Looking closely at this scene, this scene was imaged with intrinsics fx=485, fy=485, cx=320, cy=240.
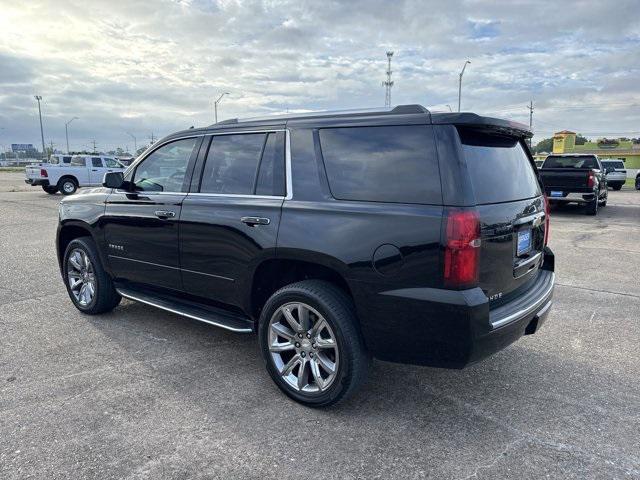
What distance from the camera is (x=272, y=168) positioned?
11.4 ft

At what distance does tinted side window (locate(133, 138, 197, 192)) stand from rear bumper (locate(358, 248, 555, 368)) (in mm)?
2104

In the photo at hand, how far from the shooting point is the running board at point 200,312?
143 inches

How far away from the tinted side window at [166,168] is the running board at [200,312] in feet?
3.14

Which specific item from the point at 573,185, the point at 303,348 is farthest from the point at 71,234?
the point at 573,185

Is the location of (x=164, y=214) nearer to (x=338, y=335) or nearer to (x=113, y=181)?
(x=113, y=181)

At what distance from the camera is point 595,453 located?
2699 millimetres

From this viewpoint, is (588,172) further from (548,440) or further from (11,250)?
(11,250)

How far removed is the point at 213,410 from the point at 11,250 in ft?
23.5

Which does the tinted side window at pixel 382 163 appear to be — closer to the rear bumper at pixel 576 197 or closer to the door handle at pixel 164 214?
the door handle at pixel 164 214

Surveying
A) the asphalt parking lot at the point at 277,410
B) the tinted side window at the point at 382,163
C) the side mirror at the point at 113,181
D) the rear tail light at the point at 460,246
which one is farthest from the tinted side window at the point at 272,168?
the side mirror at the point at 113,181

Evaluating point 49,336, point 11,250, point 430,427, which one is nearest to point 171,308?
point 49,336

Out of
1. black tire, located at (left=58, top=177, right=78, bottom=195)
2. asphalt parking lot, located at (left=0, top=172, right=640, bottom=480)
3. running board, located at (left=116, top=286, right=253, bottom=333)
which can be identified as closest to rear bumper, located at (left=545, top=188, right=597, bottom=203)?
asphalt parking lot, located at (left=0, top=172, right=640, bottom=480)

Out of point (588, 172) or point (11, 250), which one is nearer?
point (11, 250)

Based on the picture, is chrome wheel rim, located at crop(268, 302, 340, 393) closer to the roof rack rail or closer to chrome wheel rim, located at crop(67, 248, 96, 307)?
the roof rack rail
